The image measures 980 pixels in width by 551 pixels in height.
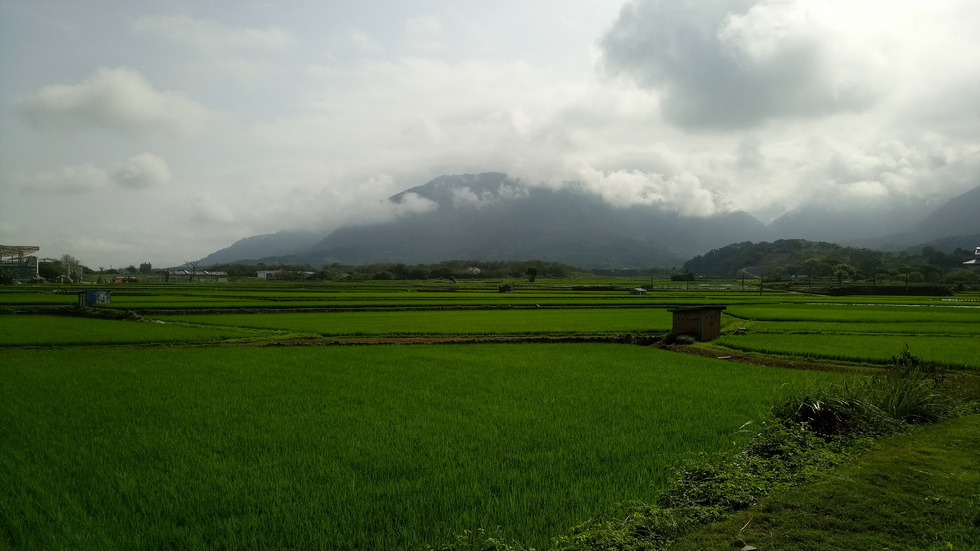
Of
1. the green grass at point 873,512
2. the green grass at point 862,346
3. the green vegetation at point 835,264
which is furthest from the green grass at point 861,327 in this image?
the green vegetation at point 835,264

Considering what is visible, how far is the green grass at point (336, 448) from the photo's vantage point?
A: 4.78m

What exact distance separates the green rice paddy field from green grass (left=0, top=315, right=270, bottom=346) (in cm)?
124

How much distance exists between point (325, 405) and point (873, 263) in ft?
500

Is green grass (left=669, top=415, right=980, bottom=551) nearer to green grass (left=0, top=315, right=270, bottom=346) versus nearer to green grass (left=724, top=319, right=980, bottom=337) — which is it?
green grass (left=724, top=319, right=980, bottom=337)

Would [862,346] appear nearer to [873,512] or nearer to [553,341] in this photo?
[553,341]

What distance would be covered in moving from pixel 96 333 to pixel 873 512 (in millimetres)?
25504

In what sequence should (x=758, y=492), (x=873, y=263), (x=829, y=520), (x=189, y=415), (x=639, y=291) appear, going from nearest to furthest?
(x=829, y=520) → (x=758, y=492) → (x=189, y=415) → (x=639, y=291) → (x=873, y=263)

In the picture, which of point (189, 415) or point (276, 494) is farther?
point (189, 415)

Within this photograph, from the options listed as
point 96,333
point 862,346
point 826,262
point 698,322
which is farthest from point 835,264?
point 96,333

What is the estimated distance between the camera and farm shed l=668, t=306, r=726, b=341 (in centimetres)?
2123

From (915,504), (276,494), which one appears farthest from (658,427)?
(276,494)

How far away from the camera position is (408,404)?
9.59 metres

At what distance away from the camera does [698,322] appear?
21.3 metres

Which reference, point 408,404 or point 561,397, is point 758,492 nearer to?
point 561,397
